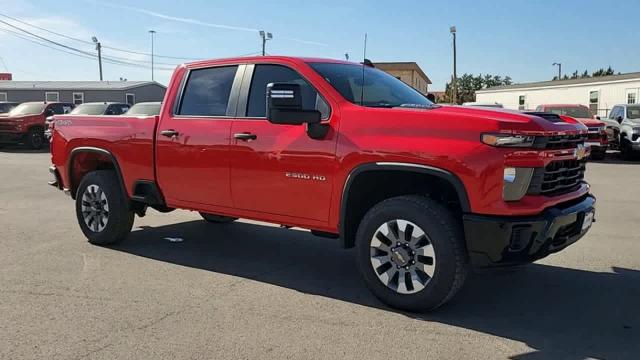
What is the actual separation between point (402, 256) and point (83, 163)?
4.31 metres

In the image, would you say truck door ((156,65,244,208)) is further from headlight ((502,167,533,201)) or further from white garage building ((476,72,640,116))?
white garage building ((476,72,640,116))

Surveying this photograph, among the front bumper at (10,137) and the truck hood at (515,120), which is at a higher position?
the truck hood at (515,120)

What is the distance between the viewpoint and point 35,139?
22.0 meters

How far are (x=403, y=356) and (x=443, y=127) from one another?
61.9 inches

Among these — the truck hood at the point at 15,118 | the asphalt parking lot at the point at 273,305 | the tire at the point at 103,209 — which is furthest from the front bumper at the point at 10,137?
the tire at the point at 103,209

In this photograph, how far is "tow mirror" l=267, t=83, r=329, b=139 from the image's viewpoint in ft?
14.2

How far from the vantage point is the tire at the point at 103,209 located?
245 inches

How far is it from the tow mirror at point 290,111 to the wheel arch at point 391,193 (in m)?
0.48

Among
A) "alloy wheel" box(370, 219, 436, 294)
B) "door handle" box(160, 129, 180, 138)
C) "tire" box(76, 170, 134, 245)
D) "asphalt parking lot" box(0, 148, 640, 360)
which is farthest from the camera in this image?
"tire" box(76, 170, 134, 245)

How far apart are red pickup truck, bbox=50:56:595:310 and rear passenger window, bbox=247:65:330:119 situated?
0.5 inches

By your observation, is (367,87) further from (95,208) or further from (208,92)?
(95,208)

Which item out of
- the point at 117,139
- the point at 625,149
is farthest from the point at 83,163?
the point at 625,149

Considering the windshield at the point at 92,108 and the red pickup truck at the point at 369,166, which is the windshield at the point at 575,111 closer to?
the red pickup truck at the point at 369,166

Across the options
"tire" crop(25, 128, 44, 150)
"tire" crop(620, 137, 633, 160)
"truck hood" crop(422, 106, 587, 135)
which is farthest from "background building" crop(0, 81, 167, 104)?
"truck hood" crop(422, 106, 587, 135)
